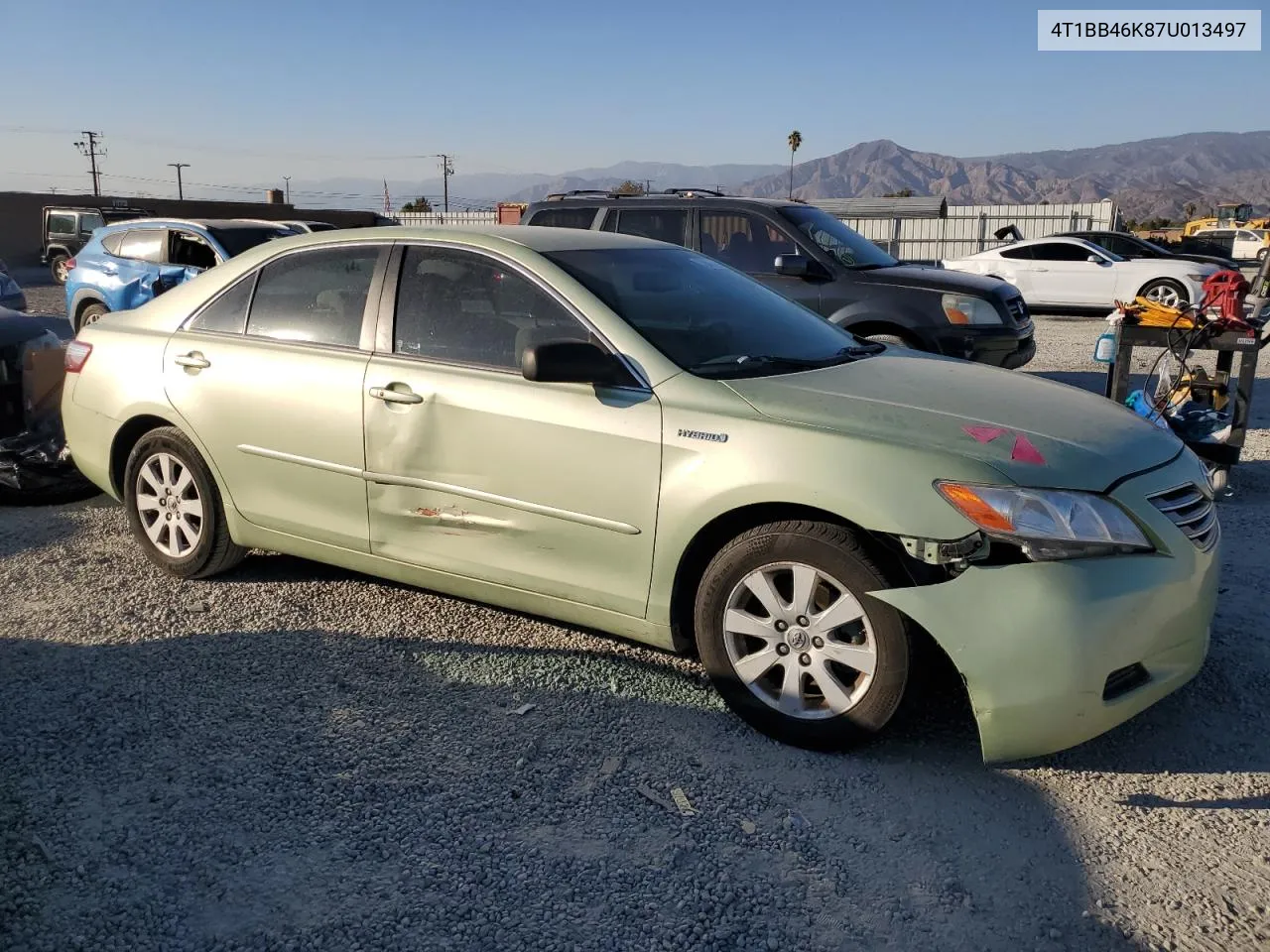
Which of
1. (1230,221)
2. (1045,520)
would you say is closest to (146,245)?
(1045,520)

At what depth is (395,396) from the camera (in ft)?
13.3

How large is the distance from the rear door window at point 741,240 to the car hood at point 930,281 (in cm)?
79

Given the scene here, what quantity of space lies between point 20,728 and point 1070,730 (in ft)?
11.1

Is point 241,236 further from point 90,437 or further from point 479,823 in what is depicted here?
point 479,823

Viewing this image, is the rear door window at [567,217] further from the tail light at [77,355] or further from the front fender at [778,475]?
the front fender at [778,475]

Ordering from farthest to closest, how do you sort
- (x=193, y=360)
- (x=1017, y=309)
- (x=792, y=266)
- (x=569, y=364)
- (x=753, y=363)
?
(x=1017, y=309) → (x=792, y=266) → (x=193, y=360) → (x=753, y=363) → (x=569, y=364)

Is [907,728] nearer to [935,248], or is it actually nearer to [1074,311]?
[1074,311]

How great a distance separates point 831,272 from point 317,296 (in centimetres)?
492

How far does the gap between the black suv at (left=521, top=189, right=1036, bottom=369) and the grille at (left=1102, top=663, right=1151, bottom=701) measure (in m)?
5.29

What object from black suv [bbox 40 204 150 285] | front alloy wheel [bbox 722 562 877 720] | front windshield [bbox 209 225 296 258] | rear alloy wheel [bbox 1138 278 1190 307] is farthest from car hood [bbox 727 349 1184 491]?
black suv [bbox 40 204 150 285]

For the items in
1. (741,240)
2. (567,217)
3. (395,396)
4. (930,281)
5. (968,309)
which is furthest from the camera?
(567,217)

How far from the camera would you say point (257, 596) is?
4.74m

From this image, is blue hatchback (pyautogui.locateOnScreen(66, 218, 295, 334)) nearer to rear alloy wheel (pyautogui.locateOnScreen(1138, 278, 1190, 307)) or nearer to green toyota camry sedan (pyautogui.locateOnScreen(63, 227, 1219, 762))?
green toyota camry sedan (pyautogui.locateOnScreen(63, 227, 1219, 762))

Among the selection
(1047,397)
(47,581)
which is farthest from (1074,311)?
(47,581)
